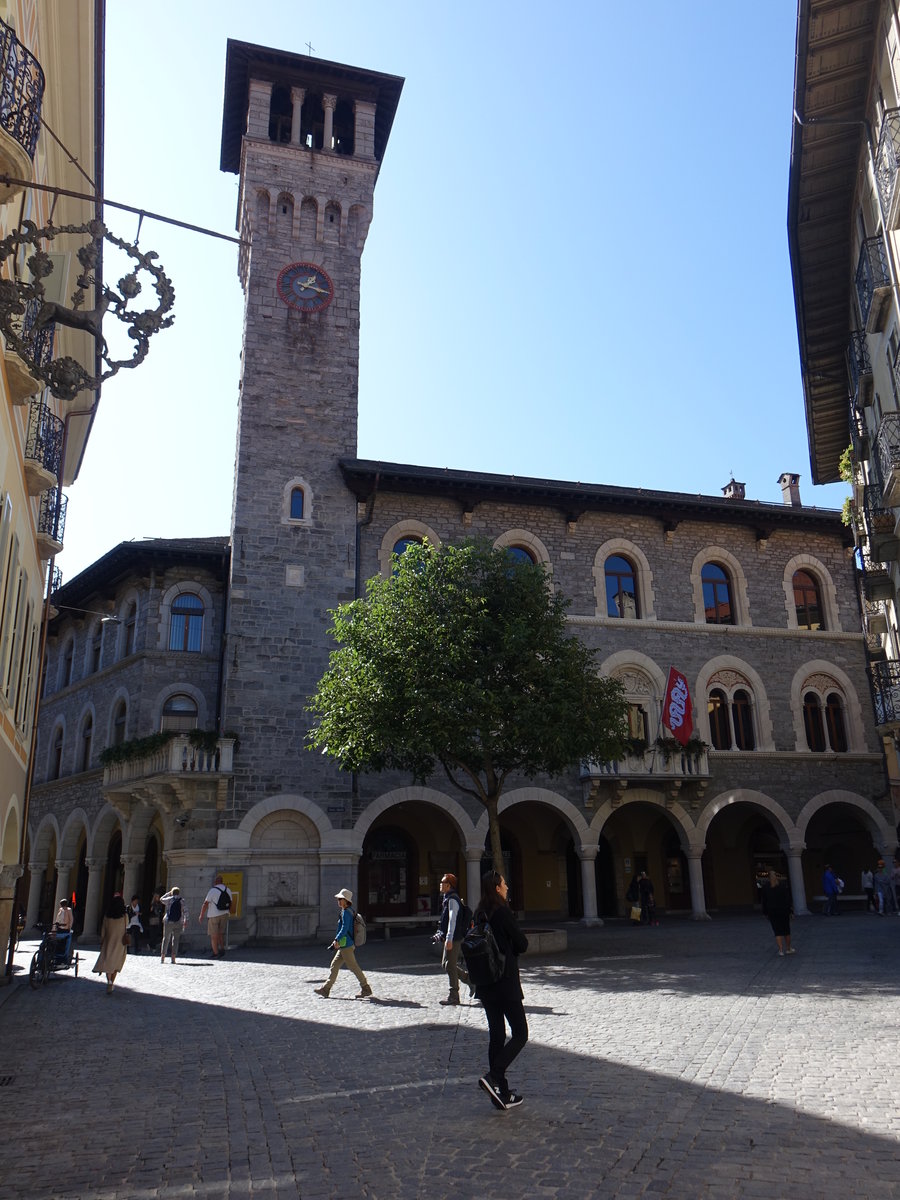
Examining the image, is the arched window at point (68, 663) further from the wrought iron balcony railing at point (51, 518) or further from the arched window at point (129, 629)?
the wrought iron balcony railing at point (51, 518)

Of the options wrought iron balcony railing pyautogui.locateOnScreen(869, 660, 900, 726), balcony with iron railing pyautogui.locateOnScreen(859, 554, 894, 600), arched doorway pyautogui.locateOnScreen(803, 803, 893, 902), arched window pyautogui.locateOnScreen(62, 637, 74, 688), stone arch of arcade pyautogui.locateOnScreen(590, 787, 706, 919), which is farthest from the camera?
arched window pyautogui.locateOnScreen(62, 637, 74, 688)

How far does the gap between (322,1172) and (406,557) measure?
1533 cm

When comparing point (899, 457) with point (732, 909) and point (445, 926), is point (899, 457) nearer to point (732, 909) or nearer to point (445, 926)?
point (445, 926)

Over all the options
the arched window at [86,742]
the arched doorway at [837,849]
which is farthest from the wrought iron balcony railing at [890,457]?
the arched window at [86,742]

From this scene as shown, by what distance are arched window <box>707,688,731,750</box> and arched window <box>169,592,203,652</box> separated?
581 inches

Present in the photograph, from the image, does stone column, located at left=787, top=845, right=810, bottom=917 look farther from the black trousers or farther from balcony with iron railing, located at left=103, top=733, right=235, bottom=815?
the black trousers

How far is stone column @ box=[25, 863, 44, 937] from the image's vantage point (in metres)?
31.2

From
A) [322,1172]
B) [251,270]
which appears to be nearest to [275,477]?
[251,270]

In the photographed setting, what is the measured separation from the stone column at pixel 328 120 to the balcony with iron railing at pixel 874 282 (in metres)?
18.4

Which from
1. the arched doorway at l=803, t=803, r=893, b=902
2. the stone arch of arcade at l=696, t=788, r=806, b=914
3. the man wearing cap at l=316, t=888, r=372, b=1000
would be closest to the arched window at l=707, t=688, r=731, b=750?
the stone arch of arcade at l=696, t=788, r=806, b=914

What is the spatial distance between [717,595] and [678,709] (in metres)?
4.51

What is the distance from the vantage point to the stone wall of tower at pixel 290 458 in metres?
23.5

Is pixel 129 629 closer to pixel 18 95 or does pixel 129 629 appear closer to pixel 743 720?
pixel 743 720

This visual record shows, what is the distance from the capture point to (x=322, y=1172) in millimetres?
5715
